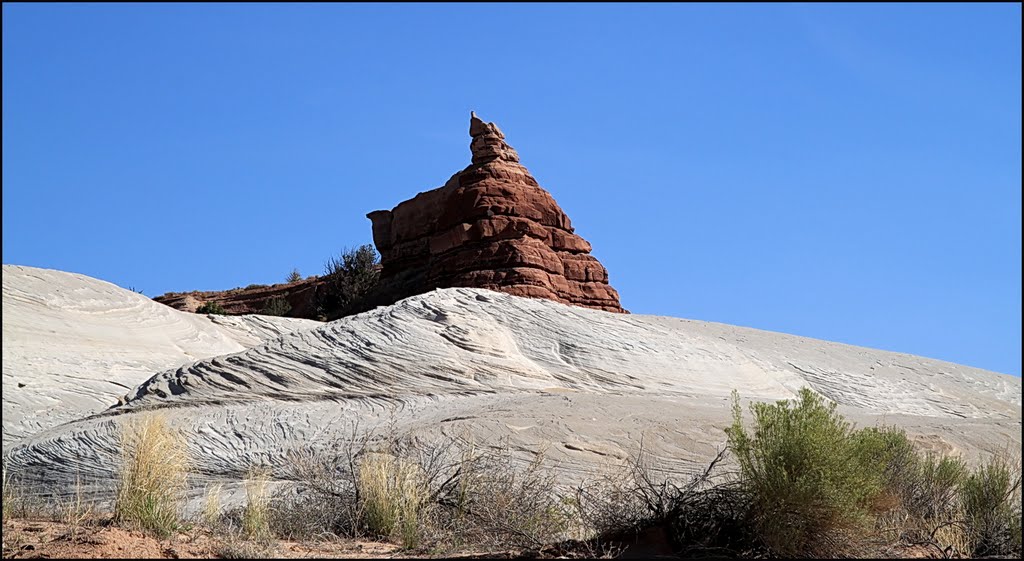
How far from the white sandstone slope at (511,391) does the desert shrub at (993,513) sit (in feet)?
10.4

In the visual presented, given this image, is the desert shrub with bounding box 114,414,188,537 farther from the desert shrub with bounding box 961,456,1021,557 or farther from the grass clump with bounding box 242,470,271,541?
the desert shrub with bounding box 961,456,1021,557

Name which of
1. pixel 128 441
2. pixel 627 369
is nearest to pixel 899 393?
pixel 627 369

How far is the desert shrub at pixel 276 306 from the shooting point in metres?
44.1

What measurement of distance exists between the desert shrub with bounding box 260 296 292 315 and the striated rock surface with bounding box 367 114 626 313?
35.9 feet

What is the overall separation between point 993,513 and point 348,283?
107 ft

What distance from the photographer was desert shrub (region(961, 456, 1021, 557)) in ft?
33.0

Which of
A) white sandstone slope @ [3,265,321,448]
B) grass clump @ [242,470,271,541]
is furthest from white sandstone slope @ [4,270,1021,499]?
grass clump @ [242,470,271,541]

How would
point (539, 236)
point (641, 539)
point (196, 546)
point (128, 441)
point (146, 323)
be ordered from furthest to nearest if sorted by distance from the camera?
point (539, 236) → point (146, 323) → point (128, 441) → point (641, 539) → point (196, 546)

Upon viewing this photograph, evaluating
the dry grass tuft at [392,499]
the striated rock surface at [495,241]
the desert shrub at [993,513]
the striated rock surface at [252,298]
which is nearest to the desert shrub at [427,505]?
the dry grass tuft at [392,499]

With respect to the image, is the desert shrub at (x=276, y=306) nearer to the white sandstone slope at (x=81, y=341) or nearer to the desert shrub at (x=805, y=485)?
the white sandstone slope at (x=81, y=341)

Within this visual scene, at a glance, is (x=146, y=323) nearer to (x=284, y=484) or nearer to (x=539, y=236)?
(x=284, y=484)

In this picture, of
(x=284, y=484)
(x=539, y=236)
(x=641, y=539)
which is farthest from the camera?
(x=539, y=236)

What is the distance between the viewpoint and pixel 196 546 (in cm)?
915

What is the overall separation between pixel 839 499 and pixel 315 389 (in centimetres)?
847
